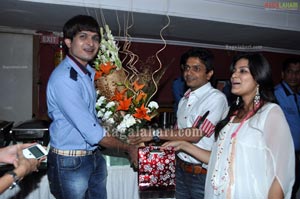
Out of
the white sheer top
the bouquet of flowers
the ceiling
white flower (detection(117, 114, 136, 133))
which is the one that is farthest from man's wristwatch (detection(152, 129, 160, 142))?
the ceiling

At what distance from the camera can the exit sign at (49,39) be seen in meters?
4.89

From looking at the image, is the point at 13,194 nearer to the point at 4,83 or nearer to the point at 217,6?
the point at 217,6

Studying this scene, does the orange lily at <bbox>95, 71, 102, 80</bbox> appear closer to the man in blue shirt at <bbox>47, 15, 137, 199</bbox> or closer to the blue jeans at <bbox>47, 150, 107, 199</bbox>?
the man in blue shirt at <bbox>47, 15, 137, 199</bbox>

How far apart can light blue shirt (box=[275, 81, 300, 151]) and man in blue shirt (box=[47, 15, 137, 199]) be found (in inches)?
78.6

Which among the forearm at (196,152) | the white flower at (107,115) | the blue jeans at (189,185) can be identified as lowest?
the blue jeans at (189,185)

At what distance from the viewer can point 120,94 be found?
1.67 metres

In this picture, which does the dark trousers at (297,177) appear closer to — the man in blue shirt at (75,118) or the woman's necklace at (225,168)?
the woman's necklace at (225,168)

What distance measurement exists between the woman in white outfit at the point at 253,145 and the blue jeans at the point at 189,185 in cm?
38

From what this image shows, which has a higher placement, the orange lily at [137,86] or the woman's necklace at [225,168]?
the orange lily at [137,86]


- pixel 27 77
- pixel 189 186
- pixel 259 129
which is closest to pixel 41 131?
pixel 189 186

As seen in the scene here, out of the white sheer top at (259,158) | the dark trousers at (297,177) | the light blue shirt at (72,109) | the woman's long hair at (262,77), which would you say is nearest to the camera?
the white sheer top at (259,158)

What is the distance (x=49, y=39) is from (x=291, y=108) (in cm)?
382

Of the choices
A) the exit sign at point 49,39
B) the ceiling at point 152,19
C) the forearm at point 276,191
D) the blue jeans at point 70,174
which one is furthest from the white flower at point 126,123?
the exit sign at point 49,39

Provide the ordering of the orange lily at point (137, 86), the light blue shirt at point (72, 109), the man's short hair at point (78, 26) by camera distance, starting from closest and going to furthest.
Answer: the light blue shirt at point (72, 109), the man's short hair at point (78, 26), the orange lily at point (137, 86)
